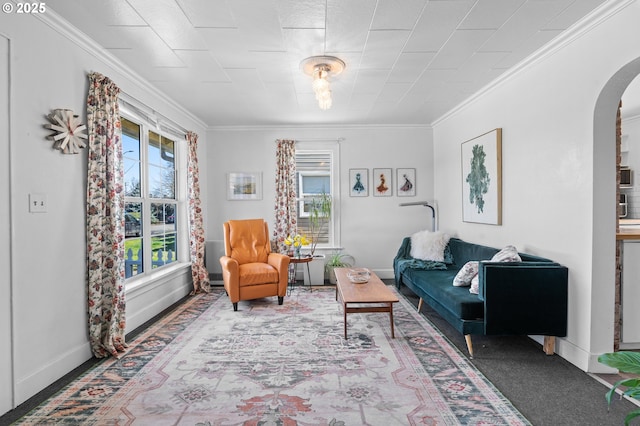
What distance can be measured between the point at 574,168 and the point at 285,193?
3.85m

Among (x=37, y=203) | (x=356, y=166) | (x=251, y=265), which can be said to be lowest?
(x=251, y=265)

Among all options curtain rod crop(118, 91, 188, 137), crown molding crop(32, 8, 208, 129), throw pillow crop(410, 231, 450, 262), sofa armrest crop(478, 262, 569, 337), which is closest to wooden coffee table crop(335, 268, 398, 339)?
sofa armrest crop(478, 262, 569, 337)

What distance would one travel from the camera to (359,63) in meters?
3.26

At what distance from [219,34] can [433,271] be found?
340cm

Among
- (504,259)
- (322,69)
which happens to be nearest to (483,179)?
(504,259)

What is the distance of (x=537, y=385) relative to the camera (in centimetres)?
236

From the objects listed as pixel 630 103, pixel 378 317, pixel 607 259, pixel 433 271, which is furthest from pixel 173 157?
pixel 630 103

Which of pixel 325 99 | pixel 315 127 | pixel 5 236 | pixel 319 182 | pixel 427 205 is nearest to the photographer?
pixel 5 236

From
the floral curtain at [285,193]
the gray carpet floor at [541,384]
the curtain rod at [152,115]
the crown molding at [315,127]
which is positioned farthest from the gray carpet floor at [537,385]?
the crown molding at [315,127]

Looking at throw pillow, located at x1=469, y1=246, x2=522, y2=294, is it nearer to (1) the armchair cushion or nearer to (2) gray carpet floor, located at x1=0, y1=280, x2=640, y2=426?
(2) gray carpet floor, located at x1=0, y1=280, x2=640, y2=426

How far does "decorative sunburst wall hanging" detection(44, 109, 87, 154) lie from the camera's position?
2.47m

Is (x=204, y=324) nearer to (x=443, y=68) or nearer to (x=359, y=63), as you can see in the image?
(x=359, y=63)

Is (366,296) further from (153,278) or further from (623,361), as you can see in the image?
(153,278)

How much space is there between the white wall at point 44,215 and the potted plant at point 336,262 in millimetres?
3423
